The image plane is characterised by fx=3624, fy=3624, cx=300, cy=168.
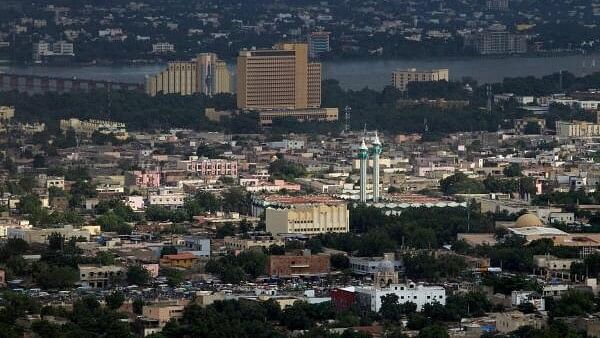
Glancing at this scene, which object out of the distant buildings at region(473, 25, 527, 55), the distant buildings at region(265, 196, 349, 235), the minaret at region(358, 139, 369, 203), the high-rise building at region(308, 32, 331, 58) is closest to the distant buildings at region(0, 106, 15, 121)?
the minaret at region(358, 139, 369, 203)

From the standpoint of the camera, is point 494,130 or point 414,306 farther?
point 494,130

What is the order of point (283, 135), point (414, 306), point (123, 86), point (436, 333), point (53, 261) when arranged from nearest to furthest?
point (436, 333)
point (414, 306)
point (53, 261)
point (283, 135)
point (123, 86)

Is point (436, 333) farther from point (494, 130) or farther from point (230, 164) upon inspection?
point (494, 130)

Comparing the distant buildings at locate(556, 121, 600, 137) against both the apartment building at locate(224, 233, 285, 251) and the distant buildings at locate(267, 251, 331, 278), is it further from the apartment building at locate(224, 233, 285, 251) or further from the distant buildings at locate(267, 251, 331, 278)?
the distant buildings at locate(267, 251, 331, 278)

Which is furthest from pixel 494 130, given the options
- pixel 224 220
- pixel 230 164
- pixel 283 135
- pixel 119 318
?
pixel 119 318

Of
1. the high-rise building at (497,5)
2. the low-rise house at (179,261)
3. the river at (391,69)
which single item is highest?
the high-rise building at (497,5)

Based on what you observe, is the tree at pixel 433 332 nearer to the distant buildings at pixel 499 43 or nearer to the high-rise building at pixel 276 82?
the high-rise building at pixel 276 82

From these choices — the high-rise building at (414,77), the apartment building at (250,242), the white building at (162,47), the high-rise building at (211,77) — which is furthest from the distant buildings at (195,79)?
the apartment building at (250,242)
